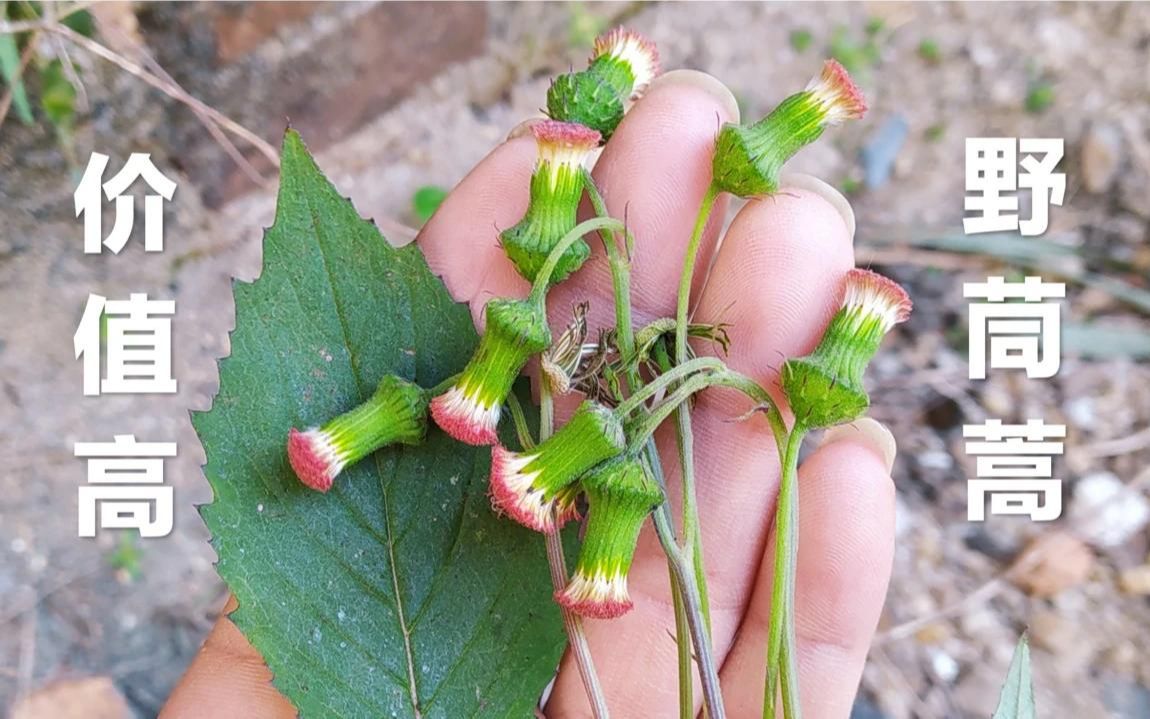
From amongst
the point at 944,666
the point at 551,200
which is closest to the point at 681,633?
the point at 551,200

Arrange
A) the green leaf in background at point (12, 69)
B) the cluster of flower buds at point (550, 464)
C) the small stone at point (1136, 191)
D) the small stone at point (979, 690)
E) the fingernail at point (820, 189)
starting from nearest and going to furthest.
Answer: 1. the cluster of flower buds at point (550, 464)
2. the fingernail at point (820, 189)
3. the green leaf in background at point (12, 69)
4. the small stone at point (979, 690)
5. the small stone at point (1136, 191)

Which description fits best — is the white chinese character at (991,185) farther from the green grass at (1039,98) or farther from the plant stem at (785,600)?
the plant stem at (785,600)

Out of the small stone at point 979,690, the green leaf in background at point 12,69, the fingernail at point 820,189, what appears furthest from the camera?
the small stone at point 979,690

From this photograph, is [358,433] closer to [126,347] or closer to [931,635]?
[126,347]

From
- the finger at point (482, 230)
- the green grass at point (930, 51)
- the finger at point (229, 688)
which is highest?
the green grass at point (930, 51)

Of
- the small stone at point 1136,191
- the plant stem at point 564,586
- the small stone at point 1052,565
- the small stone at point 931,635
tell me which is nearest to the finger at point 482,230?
the plant stem at point 564,586

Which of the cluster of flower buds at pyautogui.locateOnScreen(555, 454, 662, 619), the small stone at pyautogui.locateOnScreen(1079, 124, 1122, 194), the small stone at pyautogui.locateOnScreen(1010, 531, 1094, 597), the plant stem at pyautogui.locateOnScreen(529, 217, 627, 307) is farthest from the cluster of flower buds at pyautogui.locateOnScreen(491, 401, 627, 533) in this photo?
the small stone at pyautogui.locateOnScreen(1079, 124, 1122, 194)

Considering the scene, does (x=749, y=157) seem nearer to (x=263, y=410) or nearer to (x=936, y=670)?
(x=263, y=410)

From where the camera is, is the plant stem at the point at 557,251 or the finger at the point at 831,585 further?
the finger at the point at 831,585

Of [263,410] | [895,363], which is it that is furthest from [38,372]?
[895,363]
